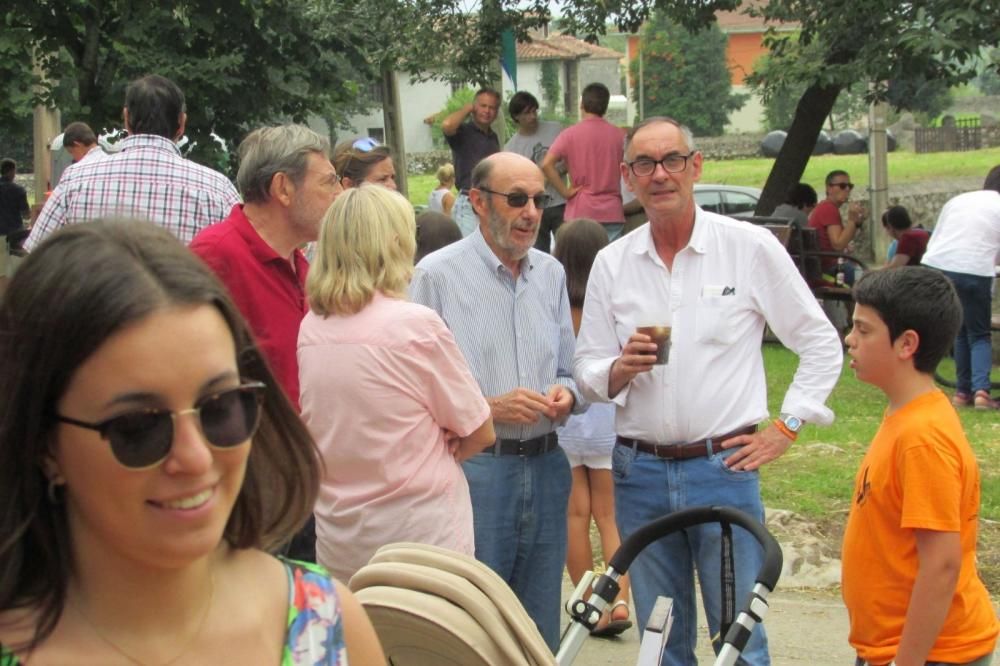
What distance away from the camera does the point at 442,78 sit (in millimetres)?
17797

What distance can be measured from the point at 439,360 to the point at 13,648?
2.32m

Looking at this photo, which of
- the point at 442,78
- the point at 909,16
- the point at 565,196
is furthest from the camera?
the point at 442,78

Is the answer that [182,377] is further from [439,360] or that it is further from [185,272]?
[439,360]

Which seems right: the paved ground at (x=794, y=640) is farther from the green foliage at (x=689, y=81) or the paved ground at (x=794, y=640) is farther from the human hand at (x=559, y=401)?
the green foliage at (x=689, y=81)

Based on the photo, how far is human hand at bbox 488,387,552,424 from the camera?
4.51 m

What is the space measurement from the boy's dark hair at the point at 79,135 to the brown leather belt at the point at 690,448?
708 cm

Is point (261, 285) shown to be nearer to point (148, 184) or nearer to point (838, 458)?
point (148, 184)

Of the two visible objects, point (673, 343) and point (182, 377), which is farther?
point (673, 343)

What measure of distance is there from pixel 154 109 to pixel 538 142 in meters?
6.97

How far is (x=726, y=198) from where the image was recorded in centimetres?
2625

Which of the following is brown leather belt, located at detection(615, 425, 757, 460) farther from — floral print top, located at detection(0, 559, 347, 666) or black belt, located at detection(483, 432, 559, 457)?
floral print top, located at detection(0, 559, 347, 666)

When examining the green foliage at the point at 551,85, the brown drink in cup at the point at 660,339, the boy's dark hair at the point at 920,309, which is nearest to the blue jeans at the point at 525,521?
the brown drink in cup at the point at 660,339

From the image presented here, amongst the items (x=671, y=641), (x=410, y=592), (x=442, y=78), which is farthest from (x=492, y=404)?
(x=442, y=78)

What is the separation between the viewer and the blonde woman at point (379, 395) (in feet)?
13.1
